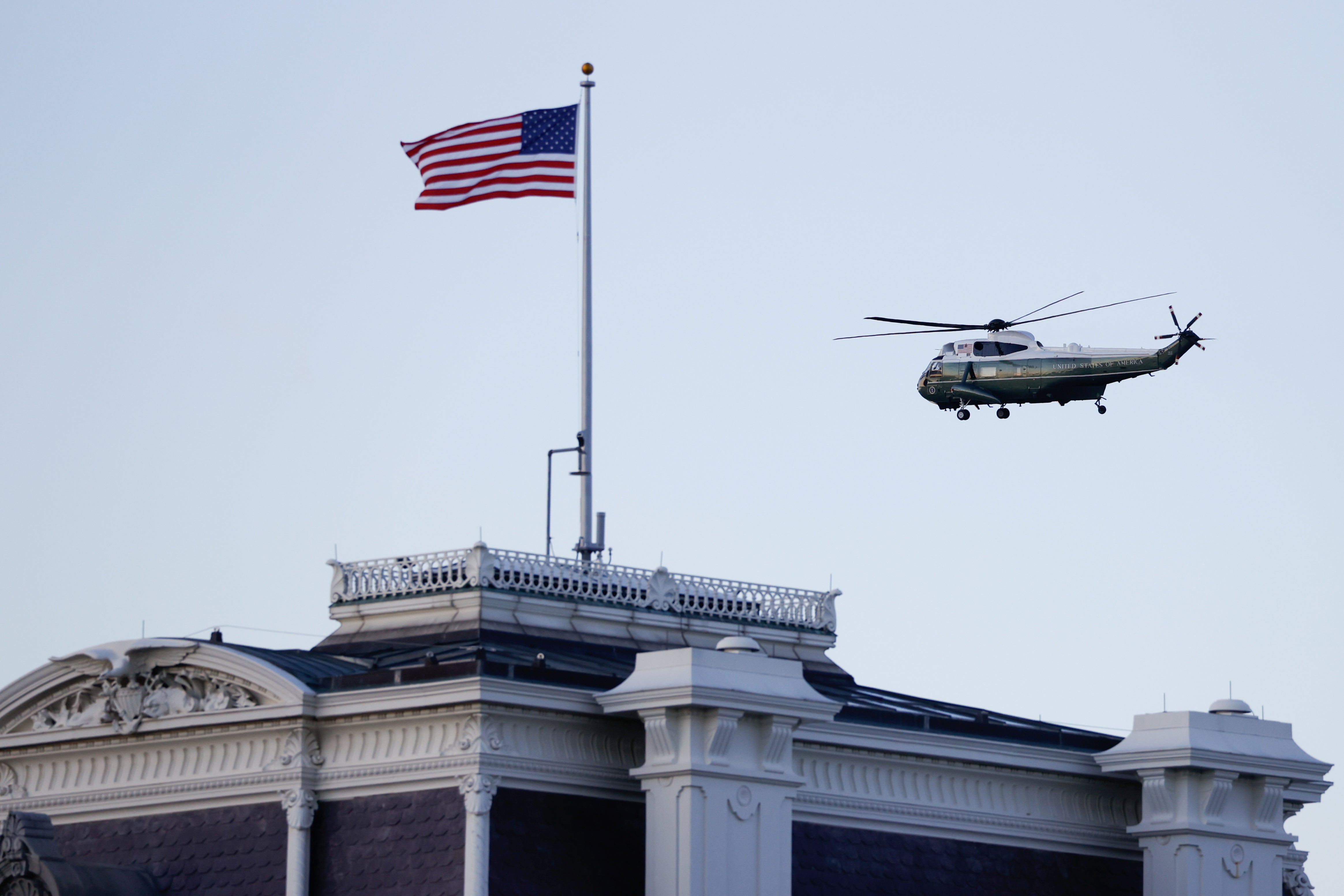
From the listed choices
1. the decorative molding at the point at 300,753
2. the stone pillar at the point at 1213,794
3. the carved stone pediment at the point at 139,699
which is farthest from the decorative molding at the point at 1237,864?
the carved stone pediment at the point at 139,699

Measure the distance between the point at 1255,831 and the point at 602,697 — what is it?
13319 millimetres

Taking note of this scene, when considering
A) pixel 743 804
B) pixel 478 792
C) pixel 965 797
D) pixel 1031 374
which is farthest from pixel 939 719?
pixel 1031 374

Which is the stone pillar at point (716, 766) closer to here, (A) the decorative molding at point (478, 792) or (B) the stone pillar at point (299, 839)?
(A) the decorative molding at point (478, 792)

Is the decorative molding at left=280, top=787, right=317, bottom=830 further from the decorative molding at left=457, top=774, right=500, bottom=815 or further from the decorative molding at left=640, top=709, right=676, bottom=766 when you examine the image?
the decorative molding at left=640, top=709, right=676, bottom=766

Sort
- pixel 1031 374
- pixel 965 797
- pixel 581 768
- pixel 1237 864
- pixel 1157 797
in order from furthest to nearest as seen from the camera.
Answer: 1. pixel 1031 374
2. pixel 1157 797
3. pixel 1237 864
4. pixel 965 797
5. pixel 581 768

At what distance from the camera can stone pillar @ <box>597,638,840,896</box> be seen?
45.4 m

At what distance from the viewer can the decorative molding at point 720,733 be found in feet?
150

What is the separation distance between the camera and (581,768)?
46.5 metres

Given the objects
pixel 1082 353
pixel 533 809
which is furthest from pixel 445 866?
pixel 1082 353

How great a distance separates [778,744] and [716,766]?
4.53ft

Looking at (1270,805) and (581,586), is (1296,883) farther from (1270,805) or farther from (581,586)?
(581,586)

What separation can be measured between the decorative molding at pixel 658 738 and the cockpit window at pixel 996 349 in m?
19.7

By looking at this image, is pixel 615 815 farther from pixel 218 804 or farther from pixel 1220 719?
pixel 1220 719

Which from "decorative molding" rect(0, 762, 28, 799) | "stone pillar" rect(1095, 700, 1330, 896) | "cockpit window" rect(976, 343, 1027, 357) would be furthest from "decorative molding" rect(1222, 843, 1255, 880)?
"decorative molding" rect(0, 762, 28, 799)
